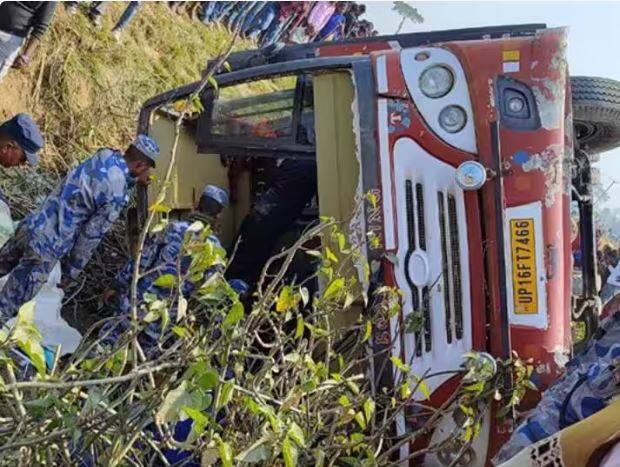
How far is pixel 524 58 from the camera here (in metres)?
3.23

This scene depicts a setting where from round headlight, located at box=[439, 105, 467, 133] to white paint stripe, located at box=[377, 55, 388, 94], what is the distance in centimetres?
25

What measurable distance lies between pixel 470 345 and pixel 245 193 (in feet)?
6.74

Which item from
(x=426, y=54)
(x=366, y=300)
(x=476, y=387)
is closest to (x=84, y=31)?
(x=426, y=54)

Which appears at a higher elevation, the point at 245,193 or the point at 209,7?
the point at 209,7

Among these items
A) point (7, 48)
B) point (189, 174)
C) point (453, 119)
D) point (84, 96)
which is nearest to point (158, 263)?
point (189, 174)

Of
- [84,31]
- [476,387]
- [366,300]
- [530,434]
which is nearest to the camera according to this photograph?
[530,434]

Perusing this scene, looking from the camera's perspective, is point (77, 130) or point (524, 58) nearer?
point (524, 58)

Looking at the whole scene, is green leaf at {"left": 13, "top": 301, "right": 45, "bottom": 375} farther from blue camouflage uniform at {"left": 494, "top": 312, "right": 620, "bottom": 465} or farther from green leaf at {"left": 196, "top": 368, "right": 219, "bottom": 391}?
blue camouflage uniform at {"left": 494, "top": 312, "right": 620, "bottom": 465}

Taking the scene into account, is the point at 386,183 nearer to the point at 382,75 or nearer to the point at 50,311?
the point at 382,75

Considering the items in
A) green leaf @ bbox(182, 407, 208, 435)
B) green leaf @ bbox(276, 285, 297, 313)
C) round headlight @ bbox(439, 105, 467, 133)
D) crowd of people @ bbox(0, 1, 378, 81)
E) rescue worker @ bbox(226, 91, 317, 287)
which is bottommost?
green leaf @ bbox(182, 407, 208, 435)

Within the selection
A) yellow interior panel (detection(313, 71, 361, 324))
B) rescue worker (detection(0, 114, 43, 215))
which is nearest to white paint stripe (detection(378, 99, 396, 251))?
yellow interior panel (detection(313, 71, 361, 324))

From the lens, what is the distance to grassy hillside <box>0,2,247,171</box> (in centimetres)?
598

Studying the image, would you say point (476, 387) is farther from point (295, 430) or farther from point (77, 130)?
point (77, 130)

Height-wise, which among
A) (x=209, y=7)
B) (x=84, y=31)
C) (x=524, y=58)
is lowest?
(x=524, y=58)
